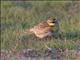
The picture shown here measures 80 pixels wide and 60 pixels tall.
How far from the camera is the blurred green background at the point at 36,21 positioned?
30.4 ft

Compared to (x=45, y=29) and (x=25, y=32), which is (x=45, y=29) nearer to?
(x=45, y=29)

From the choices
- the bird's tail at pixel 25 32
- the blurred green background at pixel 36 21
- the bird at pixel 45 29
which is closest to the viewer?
the blurred green background at pixel 36 21

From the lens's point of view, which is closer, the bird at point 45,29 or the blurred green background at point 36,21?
the blurred green background at point 36,21

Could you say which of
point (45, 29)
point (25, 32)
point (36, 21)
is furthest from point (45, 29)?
point (36, 21)

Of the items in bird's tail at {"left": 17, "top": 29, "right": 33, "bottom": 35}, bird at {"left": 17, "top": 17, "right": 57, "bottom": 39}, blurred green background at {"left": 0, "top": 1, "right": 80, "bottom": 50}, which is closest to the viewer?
blurred green background at {"left": 0, "top": 1, "right": 80, "bottom": 50}

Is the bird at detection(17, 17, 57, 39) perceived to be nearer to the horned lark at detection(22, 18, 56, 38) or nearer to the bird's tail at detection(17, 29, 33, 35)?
the horned lark at detection(22, 18, 56, 38)

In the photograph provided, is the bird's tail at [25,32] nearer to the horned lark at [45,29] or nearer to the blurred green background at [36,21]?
the blurred green background at [36,21]

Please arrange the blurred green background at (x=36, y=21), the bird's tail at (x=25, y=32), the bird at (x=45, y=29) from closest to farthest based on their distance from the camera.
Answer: the blurred green background at (x=36, y=21), the bird at (x=45, y=29), the bird's tail at (x=25, y=32)

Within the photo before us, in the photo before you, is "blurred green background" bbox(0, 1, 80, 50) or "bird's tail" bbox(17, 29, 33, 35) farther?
"bird's tail" bbox(17, 29, 33, 35)

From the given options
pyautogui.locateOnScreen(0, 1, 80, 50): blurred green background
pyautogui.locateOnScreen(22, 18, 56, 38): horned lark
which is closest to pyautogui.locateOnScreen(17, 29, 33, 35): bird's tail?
pyautogui.locateOnScreen(0, 1, 80, 50): blurred green background

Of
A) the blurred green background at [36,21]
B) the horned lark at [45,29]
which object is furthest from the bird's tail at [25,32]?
the horned lark at [45,29]

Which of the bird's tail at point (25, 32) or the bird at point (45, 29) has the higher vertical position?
the bird at point (45, 29)

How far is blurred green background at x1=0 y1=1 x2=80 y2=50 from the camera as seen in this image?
926 centimetres

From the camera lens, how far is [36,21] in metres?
11.3
